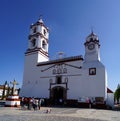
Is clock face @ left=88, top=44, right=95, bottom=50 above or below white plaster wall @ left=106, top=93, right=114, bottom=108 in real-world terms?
above

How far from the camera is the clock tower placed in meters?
28.0

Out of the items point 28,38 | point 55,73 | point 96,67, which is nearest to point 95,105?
point 96,67

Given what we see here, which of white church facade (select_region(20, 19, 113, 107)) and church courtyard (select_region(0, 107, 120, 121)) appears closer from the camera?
church courtyard (select_region(0, 107, 120, 121))

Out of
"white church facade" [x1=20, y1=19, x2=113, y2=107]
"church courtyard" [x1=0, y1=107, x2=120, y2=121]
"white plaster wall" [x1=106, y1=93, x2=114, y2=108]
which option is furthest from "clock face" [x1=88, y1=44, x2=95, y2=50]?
"church courtyard" [x1=0, y1=107, x2=120, y2=121]

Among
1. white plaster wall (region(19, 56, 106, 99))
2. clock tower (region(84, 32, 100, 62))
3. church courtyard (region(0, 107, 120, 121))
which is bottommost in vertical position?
church courtyard (region(0, 107, 120, 121))

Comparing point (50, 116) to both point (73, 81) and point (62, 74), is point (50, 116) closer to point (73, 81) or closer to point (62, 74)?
point (73, 81)

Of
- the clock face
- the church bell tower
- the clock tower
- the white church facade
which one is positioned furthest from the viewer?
the church bell tower

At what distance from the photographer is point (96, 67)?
26.2 m

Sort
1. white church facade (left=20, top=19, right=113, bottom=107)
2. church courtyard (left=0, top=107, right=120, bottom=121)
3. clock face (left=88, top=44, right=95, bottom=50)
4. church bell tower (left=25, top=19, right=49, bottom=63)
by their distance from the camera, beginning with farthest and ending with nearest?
church bell tower (left=25, top=19, right=49, bottom=63)
clock face (left=88, top=44, right=95, bottom=50)
white church facade (left=20, top=19, right=113, bottom=107)
church courtyard (left=0, top=107, right=120, bottom=121)

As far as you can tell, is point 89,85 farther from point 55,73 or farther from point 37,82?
point 37,82

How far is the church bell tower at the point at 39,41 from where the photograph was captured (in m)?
33.9

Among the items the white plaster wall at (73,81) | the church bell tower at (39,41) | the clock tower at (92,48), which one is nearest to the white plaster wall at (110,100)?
the white plaster wall at (73,81)

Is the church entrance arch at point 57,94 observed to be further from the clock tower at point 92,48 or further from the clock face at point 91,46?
the clock face at point 91,46

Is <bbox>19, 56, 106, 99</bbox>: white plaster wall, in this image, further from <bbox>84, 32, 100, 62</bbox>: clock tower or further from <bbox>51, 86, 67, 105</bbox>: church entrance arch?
<bbox>84, 32, 100, 62</bbox>: clock tower
